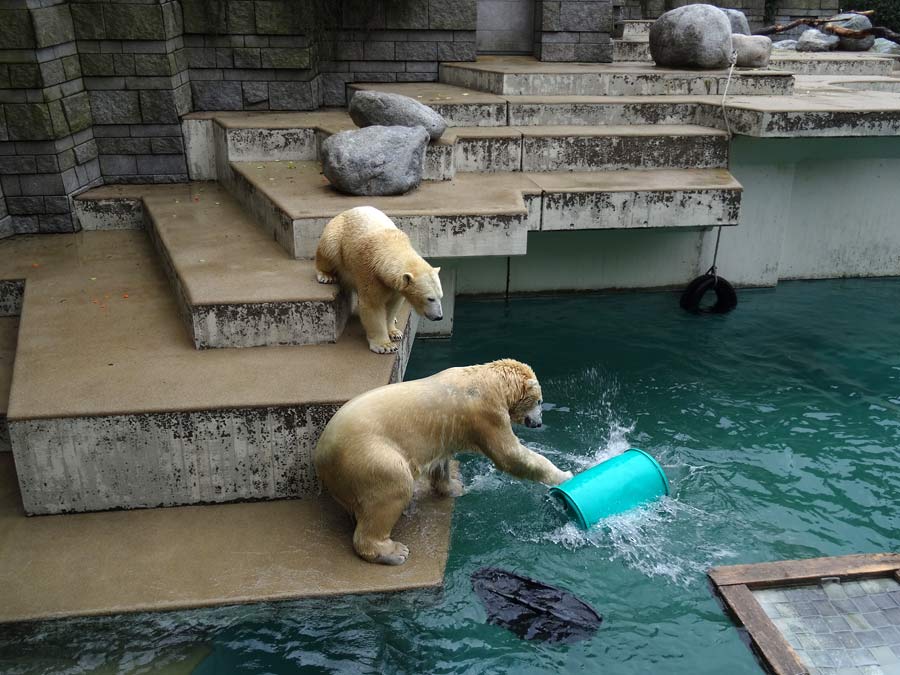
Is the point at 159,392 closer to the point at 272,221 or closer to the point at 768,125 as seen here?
the point at 272,221

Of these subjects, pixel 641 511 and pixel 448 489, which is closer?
pixel 641 511

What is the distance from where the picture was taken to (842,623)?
433cm

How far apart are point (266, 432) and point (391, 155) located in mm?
3163

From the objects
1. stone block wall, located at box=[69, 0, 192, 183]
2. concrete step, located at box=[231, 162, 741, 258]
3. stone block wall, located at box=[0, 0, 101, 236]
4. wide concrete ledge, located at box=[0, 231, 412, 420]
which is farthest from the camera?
stone block wall, located at box=[69, 0, 192, 183]

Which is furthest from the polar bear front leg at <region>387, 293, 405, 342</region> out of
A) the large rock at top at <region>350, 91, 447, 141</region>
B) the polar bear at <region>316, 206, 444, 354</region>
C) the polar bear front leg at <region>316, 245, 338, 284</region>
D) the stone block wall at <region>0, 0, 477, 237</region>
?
the stone block wall at <region>0, 0, 477, 237</region>

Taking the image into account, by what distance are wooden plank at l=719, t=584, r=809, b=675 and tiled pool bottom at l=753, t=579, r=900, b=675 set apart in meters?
0.06

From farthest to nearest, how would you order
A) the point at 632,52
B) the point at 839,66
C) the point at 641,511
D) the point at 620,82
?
1. the point at 839,66
2. the point at 632,52
3. the point at 620,82
4. the point at 641,511

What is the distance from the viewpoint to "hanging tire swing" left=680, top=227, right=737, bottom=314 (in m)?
8.93

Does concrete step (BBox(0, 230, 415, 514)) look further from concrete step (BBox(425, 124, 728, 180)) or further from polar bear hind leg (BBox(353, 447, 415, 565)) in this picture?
concrete step (BBox(425, 124, 728, 180))

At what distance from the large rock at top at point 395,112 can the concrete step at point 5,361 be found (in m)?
3.72

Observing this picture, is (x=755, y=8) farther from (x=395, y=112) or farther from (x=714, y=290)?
(x=395, y=112)

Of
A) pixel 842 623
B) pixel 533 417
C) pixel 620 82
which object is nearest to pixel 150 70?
pixel 620 82

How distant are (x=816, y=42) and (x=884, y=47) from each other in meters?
1.77

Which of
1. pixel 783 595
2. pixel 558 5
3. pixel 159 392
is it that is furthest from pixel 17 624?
pixel 558 5
